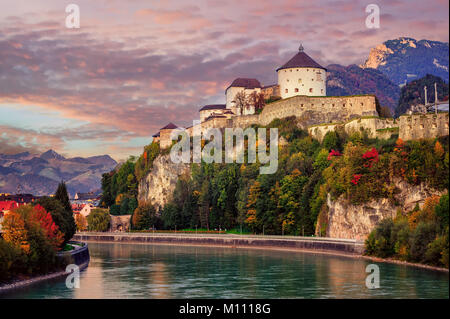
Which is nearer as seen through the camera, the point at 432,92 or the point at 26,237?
the point at 26,237

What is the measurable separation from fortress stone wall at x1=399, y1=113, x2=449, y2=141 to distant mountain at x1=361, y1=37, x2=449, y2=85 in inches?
4163

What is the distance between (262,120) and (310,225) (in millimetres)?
20901

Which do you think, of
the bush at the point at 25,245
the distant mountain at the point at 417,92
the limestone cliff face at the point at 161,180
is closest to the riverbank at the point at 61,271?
the bush at the point at 25,245

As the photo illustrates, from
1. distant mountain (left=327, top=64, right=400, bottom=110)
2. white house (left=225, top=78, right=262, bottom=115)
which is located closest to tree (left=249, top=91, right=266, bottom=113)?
white house (left=225, top=78, right=262, bottom=115)

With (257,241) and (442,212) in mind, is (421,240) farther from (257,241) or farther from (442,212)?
(257,241)

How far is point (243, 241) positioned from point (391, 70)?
378ft

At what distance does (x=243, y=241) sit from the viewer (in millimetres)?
64125

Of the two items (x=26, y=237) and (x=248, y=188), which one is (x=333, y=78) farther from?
(x=26, y=237)

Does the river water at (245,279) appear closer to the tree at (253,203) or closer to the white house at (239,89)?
the tree at (253,203)

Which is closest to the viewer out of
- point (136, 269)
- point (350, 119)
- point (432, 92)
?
point (136, 269)

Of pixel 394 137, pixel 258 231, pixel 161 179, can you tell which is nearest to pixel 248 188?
pixel 258 231

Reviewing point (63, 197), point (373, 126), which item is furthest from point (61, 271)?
point (373, 126)

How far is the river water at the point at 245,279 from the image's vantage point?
3331 cm

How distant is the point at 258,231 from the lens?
6631 cm
